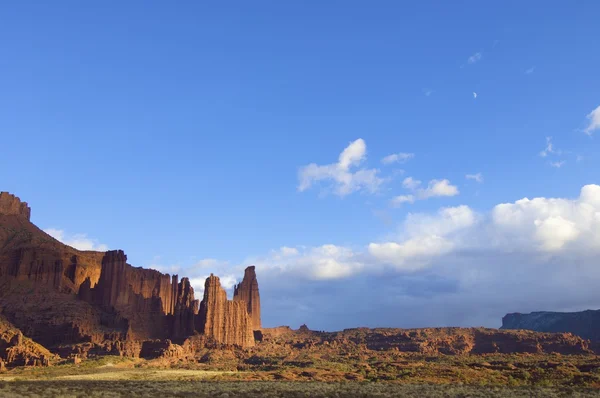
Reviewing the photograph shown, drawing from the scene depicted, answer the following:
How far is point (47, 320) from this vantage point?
107438 millimetres

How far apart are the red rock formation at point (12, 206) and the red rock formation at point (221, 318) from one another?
5314cm

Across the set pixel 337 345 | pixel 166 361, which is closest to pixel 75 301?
pixel 166 361

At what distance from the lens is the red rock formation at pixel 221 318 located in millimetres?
142625

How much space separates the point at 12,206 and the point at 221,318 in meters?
62.4

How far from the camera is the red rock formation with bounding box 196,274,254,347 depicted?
142625 millimetres

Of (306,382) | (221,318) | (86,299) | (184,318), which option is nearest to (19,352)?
(306,382)

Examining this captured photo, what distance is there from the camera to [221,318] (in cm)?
14838

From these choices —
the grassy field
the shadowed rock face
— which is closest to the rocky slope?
the shadowed rock face

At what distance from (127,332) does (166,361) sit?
21.8 metres

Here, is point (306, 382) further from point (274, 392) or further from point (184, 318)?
point (184, 318)

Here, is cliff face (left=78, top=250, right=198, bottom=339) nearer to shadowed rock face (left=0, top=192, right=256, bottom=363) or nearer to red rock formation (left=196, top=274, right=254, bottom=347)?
shadowed rock face (left=0, top=192, right=256, bottom=363)

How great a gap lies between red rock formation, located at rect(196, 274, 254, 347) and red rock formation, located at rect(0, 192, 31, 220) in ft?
174

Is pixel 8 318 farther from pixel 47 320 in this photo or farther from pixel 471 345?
pixel 471 345

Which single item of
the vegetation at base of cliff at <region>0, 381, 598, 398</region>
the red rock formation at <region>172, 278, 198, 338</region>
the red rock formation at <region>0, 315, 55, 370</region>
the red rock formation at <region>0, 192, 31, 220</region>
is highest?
the red rock formation at <region>0, 192, 31, 220</region>
